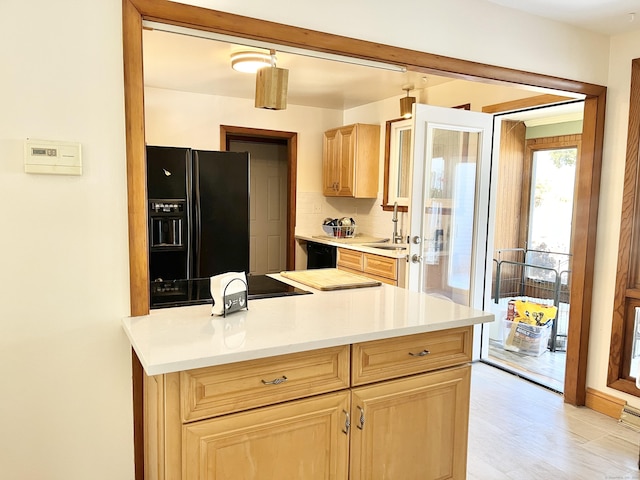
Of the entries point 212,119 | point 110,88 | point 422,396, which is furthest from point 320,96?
point 422,396

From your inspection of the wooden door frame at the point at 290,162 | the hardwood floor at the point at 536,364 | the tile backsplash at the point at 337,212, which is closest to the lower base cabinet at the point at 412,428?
the hardwood floor at the point at 536,364

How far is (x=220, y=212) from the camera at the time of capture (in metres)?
3.69

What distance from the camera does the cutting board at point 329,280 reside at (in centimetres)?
220

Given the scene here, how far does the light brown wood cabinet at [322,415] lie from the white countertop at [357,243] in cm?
158

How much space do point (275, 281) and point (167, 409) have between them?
112 centimetres

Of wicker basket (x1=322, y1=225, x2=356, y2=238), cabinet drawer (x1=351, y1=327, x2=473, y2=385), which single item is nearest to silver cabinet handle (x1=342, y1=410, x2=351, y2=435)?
cabinet drawer (x1=351, y1=327, x2=473, y2=385)

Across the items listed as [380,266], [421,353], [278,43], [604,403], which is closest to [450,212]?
[380,266]

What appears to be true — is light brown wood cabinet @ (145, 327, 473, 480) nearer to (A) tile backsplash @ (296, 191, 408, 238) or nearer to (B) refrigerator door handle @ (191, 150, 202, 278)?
(B) refrigerator door handle @ (191, 150, 202, 278)

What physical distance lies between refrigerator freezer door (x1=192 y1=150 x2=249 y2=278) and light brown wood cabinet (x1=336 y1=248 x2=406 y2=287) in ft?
2.95

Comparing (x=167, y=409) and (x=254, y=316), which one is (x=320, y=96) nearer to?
(x=254, y=316)

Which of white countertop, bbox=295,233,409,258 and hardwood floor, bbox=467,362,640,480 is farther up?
white countertop, bbox=295,233,409,258

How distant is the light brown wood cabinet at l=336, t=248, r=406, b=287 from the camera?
11.1ft

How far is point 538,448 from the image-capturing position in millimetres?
2426

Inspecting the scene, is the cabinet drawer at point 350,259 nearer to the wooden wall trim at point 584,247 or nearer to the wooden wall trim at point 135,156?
the wooden wall trim at point 584,247
